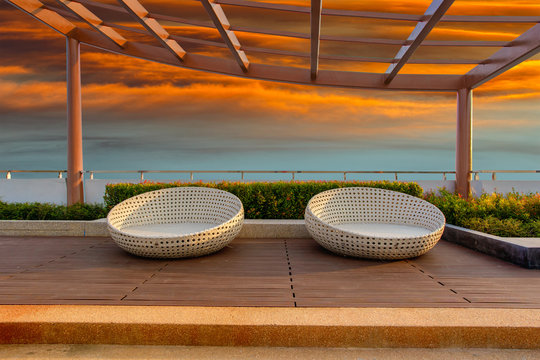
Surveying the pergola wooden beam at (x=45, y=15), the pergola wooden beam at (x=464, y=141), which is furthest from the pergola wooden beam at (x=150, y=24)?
the pergola wooden beam at (x=464, y=141)

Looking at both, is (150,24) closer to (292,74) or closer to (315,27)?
(315,27)

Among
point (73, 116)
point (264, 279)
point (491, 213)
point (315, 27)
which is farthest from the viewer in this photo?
point (73, 116)

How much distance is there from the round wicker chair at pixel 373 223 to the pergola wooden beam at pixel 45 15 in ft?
19.2

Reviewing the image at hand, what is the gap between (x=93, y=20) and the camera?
6906 mm

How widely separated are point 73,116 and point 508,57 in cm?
840

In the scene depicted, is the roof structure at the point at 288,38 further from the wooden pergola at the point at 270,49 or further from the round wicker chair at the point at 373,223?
the round wicker chair at the point at 373,223

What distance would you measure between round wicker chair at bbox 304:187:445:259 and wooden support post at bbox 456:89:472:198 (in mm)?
5035

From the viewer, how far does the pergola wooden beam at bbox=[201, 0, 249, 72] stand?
5.61m

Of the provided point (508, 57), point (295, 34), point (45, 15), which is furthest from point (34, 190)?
point (508, 57)

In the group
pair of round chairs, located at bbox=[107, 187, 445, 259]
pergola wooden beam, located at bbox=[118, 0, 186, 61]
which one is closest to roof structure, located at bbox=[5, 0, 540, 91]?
pergola wooden beam, located at bbox=[118, 0, 186, 61]

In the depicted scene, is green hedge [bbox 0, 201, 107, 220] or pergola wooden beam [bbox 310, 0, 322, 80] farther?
green hedge [bbox 0, 201, 107, 220]

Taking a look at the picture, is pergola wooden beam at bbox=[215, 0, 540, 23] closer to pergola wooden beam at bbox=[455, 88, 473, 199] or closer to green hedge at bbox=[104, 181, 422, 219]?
green hedge at bbox=[104, 181, 422, 219]

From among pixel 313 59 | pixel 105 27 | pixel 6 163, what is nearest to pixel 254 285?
pixel 313 59

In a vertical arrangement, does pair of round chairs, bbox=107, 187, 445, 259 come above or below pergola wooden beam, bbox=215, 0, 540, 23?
below
